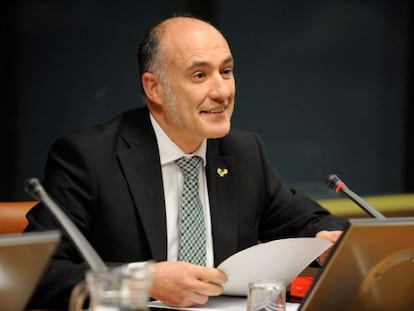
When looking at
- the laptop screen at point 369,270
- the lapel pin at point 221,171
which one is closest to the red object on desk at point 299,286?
the laptop screen at point 369,270

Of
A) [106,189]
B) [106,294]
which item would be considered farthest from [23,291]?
[106,189]

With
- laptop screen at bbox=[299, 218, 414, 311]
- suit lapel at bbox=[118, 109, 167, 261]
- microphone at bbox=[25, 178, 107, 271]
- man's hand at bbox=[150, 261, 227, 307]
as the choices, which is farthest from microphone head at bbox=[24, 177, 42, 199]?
suit lapel at bbox=[118, 109, 167, 261]

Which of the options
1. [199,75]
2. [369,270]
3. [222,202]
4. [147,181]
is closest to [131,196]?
[147,181]

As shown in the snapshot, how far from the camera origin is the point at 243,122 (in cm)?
404

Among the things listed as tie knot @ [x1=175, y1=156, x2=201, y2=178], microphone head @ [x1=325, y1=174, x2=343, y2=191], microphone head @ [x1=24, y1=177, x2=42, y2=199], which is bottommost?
tie knot @ [x1=175, y1=156, x2=201, y2=178]

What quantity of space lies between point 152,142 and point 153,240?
0.97 ft

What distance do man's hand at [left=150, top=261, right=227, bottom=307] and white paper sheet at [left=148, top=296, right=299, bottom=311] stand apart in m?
0.02

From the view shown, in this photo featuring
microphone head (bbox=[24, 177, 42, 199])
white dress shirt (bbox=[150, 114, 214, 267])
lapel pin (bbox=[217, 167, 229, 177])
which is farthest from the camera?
lapel pin (bbox=[217, 167, 229, 177])

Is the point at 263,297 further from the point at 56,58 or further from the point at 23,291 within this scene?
the point at 56,58

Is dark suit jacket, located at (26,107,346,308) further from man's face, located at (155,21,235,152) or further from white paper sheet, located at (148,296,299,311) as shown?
white paper sheet, located at (148,296,299,311)

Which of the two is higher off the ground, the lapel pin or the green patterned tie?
the lapel pin

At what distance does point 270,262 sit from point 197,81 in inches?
27.5

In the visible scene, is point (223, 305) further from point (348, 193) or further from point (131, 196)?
point (131, 196)

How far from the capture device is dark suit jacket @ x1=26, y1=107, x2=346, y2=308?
2162mm
